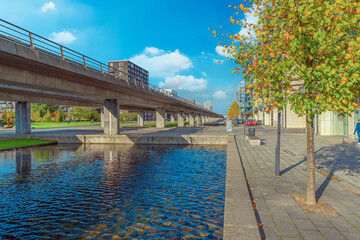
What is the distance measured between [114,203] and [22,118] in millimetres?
31096

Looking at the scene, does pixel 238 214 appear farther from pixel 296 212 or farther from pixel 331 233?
pixel 331 233

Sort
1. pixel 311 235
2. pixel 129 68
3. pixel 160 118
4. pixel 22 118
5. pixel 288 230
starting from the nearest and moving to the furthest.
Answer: pixel 311 235 → pixel 288 230 → pixel 22 118 → pixel 160 118 → pixel 129 68

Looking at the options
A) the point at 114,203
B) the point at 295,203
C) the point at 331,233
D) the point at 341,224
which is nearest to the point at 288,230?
the point at 331,233

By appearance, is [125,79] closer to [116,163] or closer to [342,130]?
[116,163]

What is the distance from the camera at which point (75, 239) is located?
5262 mm

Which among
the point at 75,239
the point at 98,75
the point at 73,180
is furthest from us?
A: the point at 98,75

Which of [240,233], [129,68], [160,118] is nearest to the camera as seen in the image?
[240,233]

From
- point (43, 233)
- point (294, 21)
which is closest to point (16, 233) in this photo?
point (43, 233)

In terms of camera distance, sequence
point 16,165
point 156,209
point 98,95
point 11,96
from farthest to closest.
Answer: point 11,96
point 98,95
point 16,165
point 156,209

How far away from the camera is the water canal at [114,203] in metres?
5.56

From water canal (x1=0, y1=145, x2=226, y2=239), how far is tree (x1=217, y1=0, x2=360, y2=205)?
3277mm

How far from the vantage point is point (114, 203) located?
741cm

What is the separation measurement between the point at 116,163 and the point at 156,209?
27.3 feet

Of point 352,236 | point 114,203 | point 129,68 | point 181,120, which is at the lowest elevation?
point 114,203
